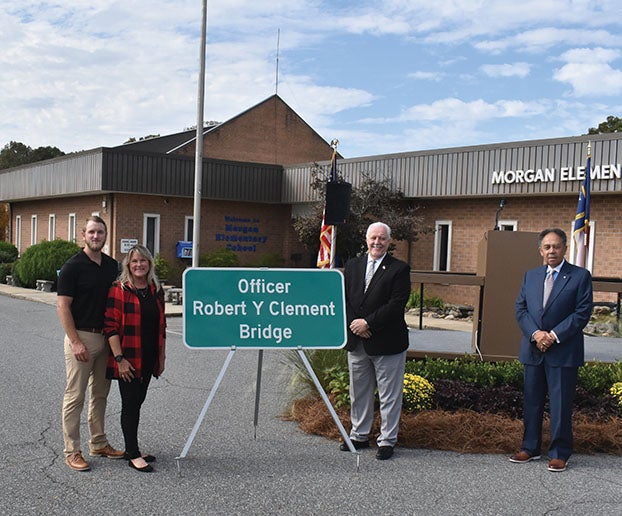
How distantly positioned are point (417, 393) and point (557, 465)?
5.14 ft

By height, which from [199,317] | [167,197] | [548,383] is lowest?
[548,383]

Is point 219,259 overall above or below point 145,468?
above

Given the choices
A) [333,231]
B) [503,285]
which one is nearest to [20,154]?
[333,231]

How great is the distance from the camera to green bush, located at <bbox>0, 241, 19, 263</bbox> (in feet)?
106

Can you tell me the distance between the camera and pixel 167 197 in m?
26.9

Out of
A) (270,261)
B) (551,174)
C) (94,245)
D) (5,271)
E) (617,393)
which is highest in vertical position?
(551,174)

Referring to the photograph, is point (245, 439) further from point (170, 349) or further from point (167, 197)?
point (167, 197)

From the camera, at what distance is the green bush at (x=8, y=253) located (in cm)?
3244

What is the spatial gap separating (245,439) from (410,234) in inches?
606

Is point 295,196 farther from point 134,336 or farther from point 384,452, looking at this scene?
point 134,336

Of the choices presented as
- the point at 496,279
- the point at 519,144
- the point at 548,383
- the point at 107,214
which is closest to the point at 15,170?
the point at 107,214

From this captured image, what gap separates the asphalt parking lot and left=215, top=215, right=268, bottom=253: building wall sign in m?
20.6

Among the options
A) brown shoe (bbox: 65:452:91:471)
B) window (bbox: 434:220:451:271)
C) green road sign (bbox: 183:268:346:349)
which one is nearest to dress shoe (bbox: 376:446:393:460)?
green road sign (bbox: 183:268:346:349)

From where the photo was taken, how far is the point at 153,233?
88.2 ft
